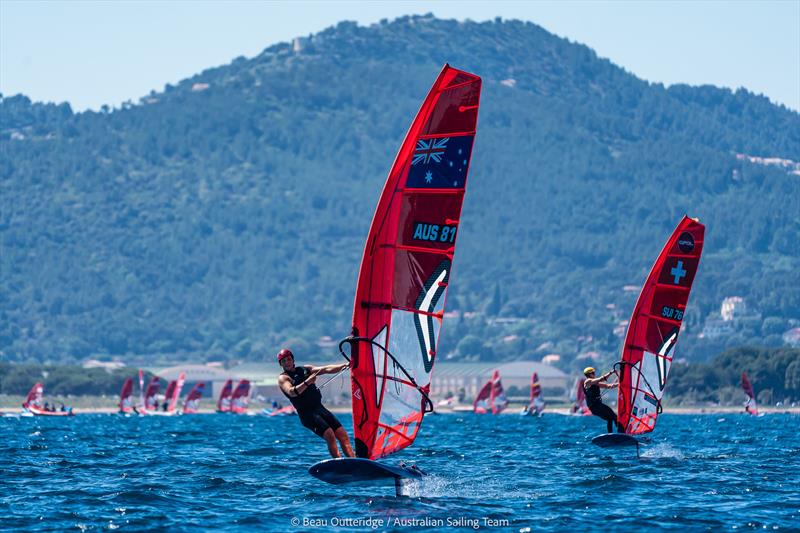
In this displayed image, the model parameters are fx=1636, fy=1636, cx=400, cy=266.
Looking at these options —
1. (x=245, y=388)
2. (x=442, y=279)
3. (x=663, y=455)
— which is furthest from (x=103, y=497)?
(x=245, y=388)

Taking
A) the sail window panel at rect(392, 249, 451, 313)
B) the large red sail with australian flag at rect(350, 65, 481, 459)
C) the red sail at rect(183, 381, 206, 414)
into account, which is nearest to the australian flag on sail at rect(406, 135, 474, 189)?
the large red sail with australian flag at rect(350, 65, 481, 459)

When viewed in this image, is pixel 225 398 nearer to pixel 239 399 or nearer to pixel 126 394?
pixel 239 399

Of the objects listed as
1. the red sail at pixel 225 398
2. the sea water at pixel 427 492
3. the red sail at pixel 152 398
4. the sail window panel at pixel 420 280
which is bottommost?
the red sail at pixel 225 398

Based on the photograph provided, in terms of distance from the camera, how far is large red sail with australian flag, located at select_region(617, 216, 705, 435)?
46625mm

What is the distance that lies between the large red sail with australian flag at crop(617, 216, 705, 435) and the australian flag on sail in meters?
17.9

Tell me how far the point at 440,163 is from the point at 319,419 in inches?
Result: 200

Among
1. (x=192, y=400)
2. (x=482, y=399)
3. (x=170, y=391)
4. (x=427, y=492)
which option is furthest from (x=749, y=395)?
(x=427, y=492)

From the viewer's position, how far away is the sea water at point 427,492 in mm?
28734

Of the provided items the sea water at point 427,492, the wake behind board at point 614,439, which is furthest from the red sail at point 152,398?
the wake behind board at point 614,439

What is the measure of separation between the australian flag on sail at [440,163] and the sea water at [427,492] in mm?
5885

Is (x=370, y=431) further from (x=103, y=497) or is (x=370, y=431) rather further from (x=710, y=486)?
(x=710, y=486)

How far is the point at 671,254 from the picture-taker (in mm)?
47406

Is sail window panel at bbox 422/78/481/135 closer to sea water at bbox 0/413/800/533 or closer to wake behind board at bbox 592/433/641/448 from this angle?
sea water at bbox 0/413/800/533

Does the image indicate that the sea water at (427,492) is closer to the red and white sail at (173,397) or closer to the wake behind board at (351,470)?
the wake behind board at (351,470)
